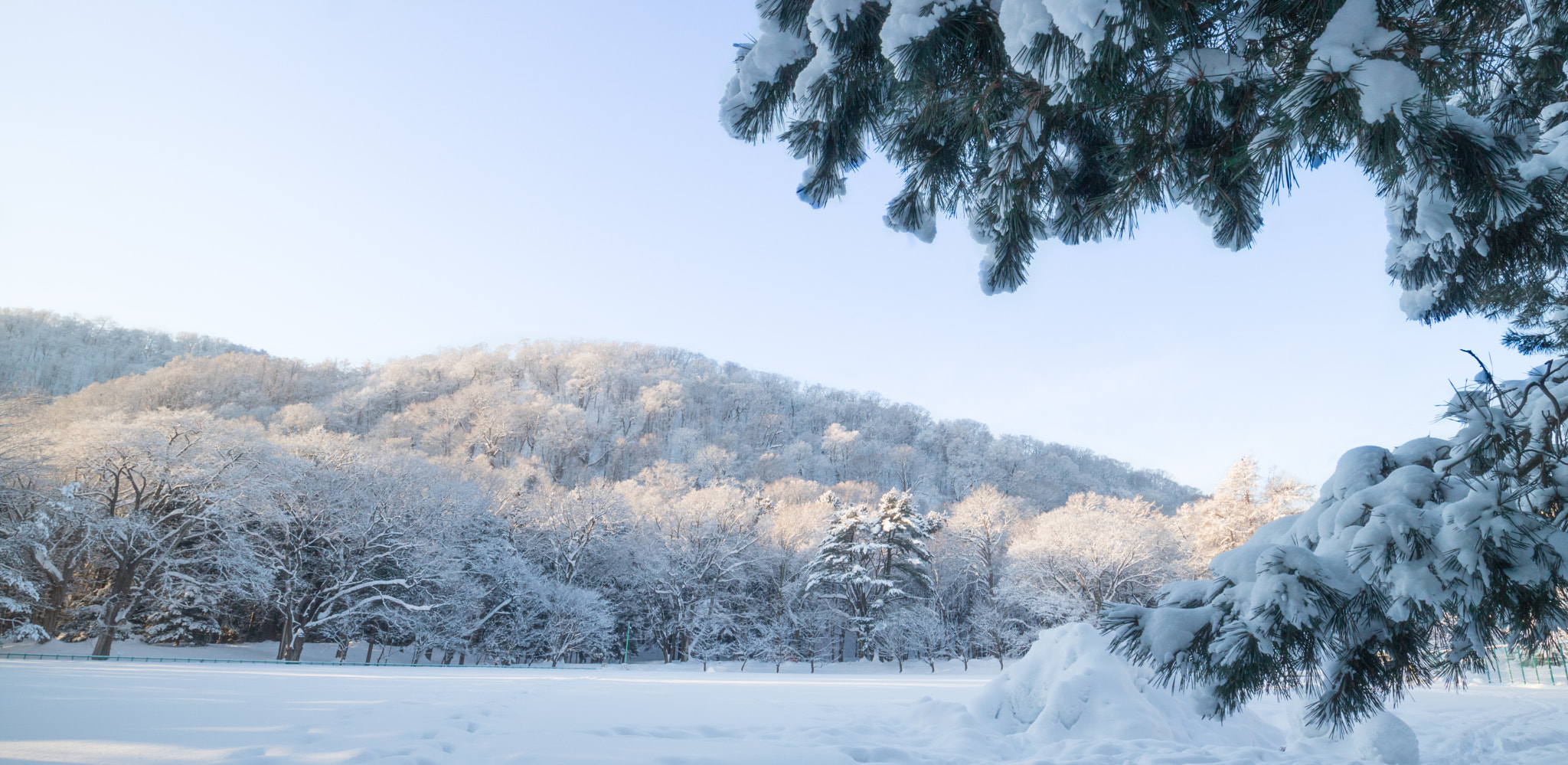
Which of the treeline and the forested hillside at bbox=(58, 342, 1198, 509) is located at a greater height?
the forested hillside at bbox=(58, 342, 1198, 509)

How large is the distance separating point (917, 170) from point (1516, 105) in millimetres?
1910

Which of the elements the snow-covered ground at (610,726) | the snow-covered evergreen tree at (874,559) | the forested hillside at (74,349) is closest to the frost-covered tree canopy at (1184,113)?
the snow-covered ground at (610,726)

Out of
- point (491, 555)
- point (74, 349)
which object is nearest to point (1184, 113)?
point (491, 555)

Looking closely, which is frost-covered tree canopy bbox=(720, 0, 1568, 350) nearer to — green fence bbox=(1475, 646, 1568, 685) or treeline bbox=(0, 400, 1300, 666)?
green fence bbox=(1475, 646, 1568, 685)

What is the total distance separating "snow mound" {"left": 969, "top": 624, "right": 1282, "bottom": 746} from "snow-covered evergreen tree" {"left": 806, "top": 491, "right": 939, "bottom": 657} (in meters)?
22.4

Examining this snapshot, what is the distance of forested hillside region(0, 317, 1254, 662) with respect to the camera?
19.2 metres

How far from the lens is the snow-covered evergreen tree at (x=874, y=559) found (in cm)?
2912

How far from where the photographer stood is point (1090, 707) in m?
6.27

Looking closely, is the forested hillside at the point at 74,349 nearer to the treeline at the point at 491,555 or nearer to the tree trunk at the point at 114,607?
the treeline at the point at 491,555

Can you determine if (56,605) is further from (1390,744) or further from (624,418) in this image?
(624,418)

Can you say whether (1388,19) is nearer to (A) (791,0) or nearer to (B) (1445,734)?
(A) (791,0)

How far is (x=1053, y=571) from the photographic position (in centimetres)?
3072

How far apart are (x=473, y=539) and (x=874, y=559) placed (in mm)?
17097

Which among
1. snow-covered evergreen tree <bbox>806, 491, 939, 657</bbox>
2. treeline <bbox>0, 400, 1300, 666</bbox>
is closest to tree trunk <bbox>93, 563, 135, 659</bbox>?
treeline <bbox>0, 400, 1300, 666</bbox>
